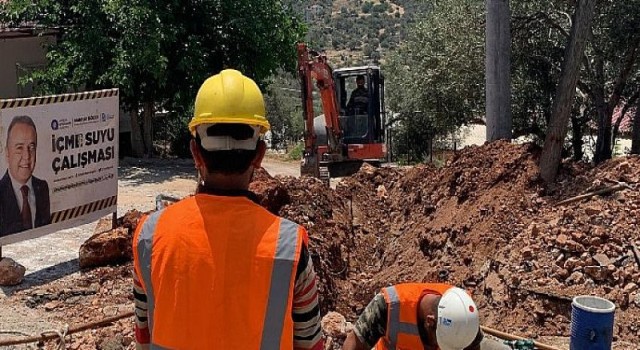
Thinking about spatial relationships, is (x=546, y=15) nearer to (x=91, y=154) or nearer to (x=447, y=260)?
(x=447, y=260)

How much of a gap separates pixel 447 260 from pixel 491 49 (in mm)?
3398

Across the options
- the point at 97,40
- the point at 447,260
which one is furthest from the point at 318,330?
the point at 97,40

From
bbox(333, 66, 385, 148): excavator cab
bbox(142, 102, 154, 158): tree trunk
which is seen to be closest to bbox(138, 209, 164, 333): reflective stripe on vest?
bbox(333, 66, 385, 148): excavator cab

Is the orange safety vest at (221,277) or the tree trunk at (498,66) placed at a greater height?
the tree trunk at (498,66)

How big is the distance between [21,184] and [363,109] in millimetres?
9746

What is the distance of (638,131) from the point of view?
11086 mm

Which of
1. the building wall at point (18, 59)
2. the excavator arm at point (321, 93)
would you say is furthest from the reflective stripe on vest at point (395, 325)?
the building wall at point (18, 59)

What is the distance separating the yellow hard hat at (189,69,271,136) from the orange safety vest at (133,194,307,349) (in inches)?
10.1

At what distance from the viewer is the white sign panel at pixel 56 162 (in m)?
8.29

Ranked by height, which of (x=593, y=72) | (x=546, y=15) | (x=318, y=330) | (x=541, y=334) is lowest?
(x=541, y=334)

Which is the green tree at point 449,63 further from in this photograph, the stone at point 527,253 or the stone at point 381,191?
the stone at point 527,253

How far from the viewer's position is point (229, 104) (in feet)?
7.32

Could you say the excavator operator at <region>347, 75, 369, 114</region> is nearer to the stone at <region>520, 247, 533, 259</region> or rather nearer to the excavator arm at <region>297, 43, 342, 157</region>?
the excavator arm at <region>297, 43, 342, 157</region>

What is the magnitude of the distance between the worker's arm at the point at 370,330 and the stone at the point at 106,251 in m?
5.62
